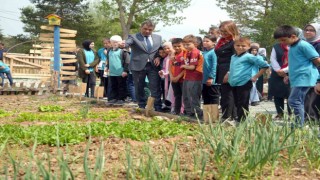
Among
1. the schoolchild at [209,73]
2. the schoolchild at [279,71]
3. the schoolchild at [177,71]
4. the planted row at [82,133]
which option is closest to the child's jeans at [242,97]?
the schoolchild at [209,73]

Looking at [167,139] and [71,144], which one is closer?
[71,144]

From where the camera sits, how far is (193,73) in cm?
689

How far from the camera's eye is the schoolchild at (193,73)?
22.4 ft

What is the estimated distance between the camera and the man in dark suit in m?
8.48

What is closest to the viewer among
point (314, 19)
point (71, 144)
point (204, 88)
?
point (71, 144)

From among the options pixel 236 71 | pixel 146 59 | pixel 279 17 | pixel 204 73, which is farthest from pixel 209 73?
pixel 279 17

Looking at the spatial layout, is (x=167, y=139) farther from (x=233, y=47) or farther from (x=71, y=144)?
(x=233, y=47)

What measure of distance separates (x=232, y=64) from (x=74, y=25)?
4016 cm

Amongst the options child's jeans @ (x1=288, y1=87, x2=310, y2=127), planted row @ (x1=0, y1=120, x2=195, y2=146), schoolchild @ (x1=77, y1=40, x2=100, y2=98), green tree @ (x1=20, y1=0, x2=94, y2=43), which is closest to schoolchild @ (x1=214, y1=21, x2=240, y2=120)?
child's jeans @ (x1=288, y1=87, x2=310, y2=127)

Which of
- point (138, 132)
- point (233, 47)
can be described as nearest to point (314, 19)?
point (233, 47)

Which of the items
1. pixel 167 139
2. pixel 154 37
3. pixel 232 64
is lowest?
pixel 167 139

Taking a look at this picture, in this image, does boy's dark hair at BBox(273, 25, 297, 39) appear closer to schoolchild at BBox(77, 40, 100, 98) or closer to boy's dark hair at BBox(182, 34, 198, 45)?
boy's dark hair at BBox(182, 34, 198, 45)

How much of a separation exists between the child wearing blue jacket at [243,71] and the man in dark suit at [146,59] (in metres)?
2.62

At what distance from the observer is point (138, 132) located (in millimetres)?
4609
